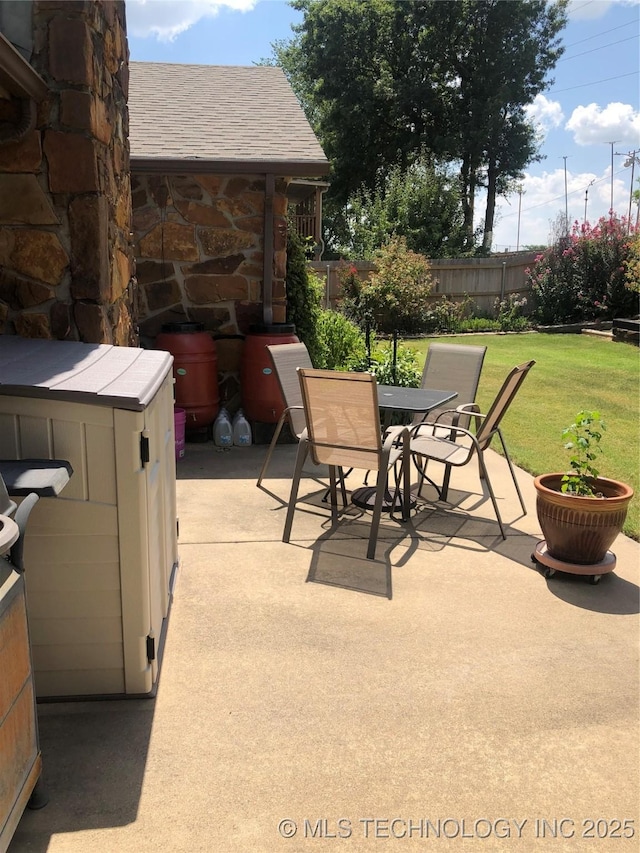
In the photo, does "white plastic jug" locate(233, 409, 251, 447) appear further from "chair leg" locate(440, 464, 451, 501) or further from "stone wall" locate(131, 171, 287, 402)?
"chair leg" locate(440, 464, 451, 501)

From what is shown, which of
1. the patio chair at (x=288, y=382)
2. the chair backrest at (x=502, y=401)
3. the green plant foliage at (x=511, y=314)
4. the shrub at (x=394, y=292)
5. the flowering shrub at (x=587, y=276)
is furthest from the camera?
the green plant foliage at (x=511, y=314)

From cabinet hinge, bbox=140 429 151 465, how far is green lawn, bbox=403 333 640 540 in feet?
10.5

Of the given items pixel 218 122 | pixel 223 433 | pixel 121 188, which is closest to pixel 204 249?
pixel 218 122

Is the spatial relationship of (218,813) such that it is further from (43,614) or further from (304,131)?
(304,131)

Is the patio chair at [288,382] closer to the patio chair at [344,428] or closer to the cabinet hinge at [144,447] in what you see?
the patio chair at [344,428]

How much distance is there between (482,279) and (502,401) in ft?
42.8

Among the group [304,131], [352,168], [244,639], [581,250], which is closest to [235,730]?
[244,639]

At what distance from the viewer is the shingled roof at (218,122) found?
6031mm

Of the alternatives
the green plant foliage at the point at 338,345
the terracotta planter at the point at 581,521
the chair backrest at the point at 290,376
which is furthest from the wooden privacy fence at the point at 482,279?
the terracotta planter at the point at 581,521

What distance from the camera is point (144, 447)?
92.2 inches

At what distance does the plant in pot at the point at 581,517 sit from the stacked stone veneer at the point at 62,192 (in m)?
2.38

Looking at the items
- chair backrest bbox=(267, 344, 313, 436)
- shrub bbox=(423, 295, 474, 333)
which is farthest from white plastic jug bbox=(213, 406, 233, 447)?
shrub bbox=(423, 295, 474, 333)

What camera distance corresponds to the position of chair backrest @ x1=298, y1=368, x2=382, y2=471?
12.6 feet

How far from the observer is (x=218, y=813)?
2020 millimetres
